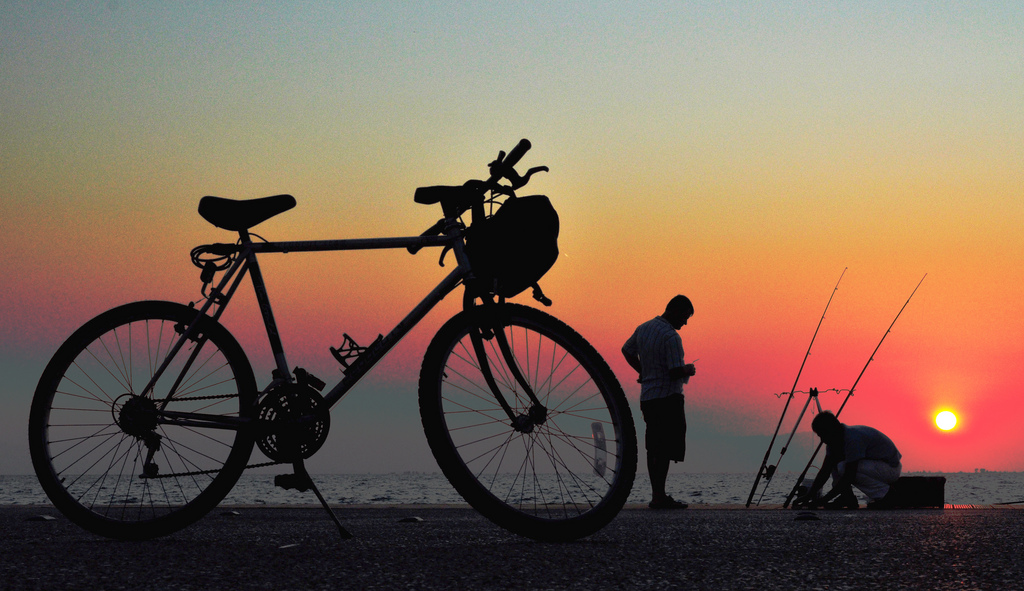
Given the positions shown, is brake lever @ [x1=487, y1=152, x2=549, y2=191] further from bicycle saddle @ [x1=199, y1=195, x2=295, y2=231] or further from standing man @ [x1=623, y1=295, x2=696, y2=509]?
standing man @ [x1=623, y1=295, x2=696, y2=509]

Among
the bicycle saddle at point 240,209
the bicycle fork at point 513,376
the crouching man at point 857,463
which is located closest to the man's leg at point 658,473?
the crouching man at point 857,463

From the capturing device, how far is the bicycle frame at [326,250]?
9.55 ft

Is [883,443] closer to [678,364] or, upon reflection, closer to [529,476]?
[678,364]

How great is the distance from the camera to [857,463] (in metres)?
6.08

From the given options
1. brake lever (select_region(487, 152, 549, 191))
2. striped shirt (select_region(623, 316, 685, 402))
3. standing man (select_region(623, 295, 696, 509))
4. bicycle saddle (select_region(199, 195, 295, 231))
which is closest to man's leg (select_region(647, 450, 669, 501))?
standing man (select_region(623, 295, 696, 509))

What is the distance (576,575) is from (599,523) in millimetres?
853

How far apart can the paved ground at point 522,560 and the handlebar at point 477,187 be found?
47.3 inches

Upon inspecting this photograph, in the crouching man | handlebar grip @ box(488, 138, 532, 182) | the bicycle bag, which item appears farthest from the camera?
the crouching man

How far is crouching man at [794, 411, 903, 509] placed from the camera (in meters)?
6.02

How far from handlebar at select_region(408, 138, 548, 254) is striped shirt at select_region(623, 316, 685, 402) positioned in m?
2.96

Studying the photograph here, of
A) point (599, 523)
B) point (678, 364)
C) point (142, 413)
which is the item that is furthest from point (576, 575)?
point (678, 364)

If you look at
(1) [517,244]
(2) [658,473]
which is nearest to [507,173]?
(1) [517,244]

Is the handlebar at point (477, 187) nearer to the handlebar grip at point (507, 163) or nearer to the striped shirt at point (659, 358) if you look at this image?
the handlebar grip at point (507, 163)

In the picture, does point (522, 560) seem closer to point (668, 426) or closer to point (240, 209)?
point (240, 209)
